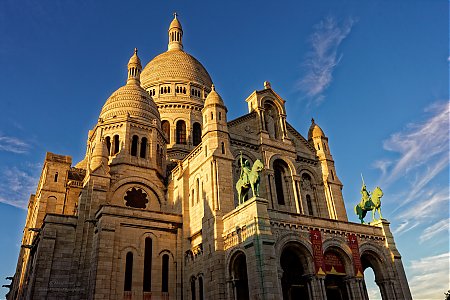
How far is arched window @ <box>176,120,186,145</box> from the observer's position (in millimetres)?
49594

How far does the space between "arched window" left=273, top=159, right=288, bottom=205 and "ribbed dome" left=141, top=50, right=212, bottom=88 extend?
25476 millimetres

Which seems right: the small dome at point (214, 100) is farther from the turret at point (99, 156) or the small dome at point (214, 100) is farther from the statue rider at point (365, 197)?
the statue rider at point (365, 197)

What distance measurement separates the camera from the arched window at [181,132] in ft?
163

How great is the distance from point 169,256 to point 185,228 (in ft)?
8.28

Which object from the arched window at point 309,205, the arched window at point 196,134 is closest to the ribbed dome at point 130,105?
the arched window at point 196,134


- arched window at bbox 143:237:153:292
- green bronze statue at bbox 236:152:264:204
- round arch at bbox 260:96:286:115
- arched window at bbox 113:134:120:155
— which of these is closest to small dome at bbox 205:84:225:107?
round arch at bbox 260:96:286:115

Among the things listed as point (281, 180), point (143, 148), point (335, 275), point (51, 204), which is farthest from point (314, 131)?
point (51, 204)

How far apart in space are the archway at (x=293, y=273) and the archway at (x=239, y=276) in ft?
8.55

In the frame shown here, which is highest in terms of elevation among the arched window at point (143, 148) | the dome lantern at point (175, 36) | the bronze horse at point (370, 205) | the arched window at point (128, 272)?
the dome lantern at point (175, 36)

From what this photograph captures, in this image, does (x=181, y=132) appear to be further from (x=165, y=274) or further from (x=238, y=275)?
(x=238, y=275)

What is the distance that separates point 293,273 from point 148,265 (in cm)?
1091

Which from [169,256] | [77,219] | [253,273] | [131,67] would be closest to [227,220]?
[253,273]

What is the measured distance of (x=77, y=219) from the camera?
30859 millimetres

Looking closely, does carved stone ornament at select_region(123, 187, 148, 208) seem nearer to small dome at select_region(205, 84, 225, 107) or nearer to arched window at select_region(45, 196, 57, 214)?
arched window at select_region(45, 196, 57, 214)
